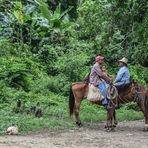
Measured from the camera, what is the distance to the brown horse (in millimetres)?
12759

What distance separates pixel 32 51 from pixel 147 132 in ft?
37.7

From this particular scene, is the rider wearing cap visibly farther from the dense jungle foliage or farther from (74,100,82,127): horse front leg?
the dense jungle foliage

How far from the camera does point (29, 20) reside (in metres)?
23.1

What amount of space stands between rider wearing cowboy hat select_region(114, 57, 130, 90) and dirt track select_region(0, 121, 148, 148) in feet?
4.25

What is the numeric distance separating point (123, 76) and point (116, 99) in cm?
68

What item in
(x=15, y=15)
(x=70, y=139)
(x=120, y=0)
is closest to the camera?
(x=70, y=139)

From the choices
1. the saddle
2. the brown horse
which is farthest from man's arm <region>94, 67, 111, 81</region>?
the brown horse

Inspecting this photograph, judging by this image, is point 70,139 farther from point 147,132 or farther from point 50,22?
point 50,22

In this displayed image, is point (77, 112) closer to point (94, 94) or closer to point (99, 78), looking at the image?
point (94, 94)

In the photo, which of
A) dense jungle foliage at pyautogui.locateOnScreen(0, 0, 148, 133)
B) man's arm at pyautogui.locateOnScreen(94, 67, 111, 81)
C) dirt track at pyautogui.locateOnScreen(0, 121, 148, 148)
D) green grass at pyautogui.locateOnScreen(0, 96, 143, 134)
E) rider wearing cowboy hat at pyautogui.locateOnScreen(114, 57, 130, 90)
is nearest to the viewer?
dirt track at pyautogui.locateOnScreen(0, 121, 148, 148)

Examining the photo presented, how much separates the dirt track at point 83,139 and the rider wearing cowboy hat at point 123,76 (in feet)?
4.25

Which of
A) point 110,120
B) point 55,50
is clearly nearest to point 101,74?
point 110,120

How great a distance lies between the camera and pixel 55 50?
22062 mm

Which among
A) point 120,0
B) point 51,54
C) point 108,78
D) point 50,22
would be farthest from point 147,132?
point 50,22
